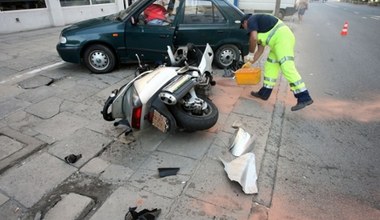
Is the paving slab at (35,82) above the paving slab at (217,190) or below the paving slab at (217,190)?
above

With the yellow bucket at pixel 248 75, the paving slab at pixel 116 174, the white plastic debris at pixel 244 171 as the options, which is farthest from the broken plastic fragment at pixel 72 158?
the yellow bucket at pixel 248 75

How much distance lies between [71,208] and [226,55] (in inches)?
182

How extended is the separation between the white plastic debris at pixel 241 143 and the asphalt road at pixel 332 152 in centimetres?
44

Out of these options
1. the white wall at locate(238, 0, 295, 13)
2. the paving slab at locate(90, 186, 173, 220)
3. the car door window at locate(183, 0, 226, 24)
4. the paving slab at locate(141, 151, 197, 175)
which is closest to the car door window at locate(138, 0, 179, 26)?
the car door window at locate(183, 0, 226, 24)

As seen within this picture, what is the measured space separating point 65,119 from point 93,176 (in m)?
1.41

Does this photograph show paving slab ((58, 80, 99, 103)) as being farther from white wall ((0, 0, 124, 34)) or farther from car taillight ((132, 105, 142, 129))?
white wall ((0, 0, 124, 34))

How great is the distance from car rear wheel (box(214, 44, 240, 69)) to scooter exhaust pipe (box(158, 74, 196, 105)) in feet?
9.77

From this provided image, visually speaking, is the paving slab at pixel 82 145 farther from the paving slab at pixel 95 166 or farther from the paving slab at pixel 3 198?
the paving slab at pixel 3 198

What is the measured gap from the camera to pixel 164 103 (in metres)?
3.09

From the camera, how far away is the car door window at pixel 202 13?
5.57 m

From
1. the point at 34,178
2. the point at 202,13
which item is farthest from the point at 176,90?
the point at 202,13

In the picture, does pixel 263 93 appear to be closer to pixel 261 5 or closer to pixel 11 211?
pixel 11 211

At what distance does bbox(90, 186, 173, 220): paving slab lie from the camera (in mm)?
2436

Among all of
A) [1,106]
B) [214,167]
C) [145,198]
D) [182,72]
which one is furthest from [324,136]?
[1,106]
